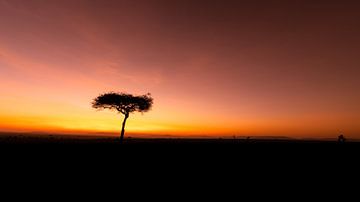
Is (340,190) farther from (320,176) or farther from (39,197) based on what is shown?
(39,197)

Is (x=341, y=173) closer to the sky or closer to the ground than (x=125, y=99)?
closer to the ground

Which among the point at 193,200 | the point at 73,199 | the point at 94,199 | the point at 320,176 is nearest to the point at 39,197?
the point at 73,199

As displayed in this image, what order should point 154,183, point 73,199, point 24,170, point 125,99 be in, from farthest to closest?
point 125,99, point 24,170, point 154,183, point 73,199

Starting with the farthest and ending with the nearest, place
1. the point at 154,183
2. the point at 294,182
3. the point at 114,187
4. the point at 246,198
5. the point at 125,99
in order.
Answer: the point at 125,99
the point at 294,182
the point at 154,183
the point at 114,187
the point at 246,198

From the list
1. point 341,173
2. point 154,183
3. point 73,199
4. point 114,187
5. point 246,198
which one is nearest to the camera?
point 73,199

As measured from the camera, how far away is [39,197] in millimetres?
10000

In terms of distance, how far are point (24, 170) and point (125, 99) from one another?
148ft

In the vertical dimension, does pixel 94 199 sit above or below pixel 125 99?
below

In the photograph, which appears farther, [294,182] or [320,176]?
[320,176]

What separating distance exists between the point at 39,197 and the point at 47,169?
6.33 meters

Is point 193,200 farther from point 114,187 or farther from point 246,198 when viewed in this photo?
point 114,187

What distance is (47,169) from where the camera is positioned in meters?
15.8

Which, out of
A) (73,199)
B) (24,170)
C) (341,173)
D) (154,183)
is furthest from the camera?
(341,173)

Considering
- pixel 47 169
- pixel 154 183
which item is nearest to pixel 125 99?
pixel 47 169
